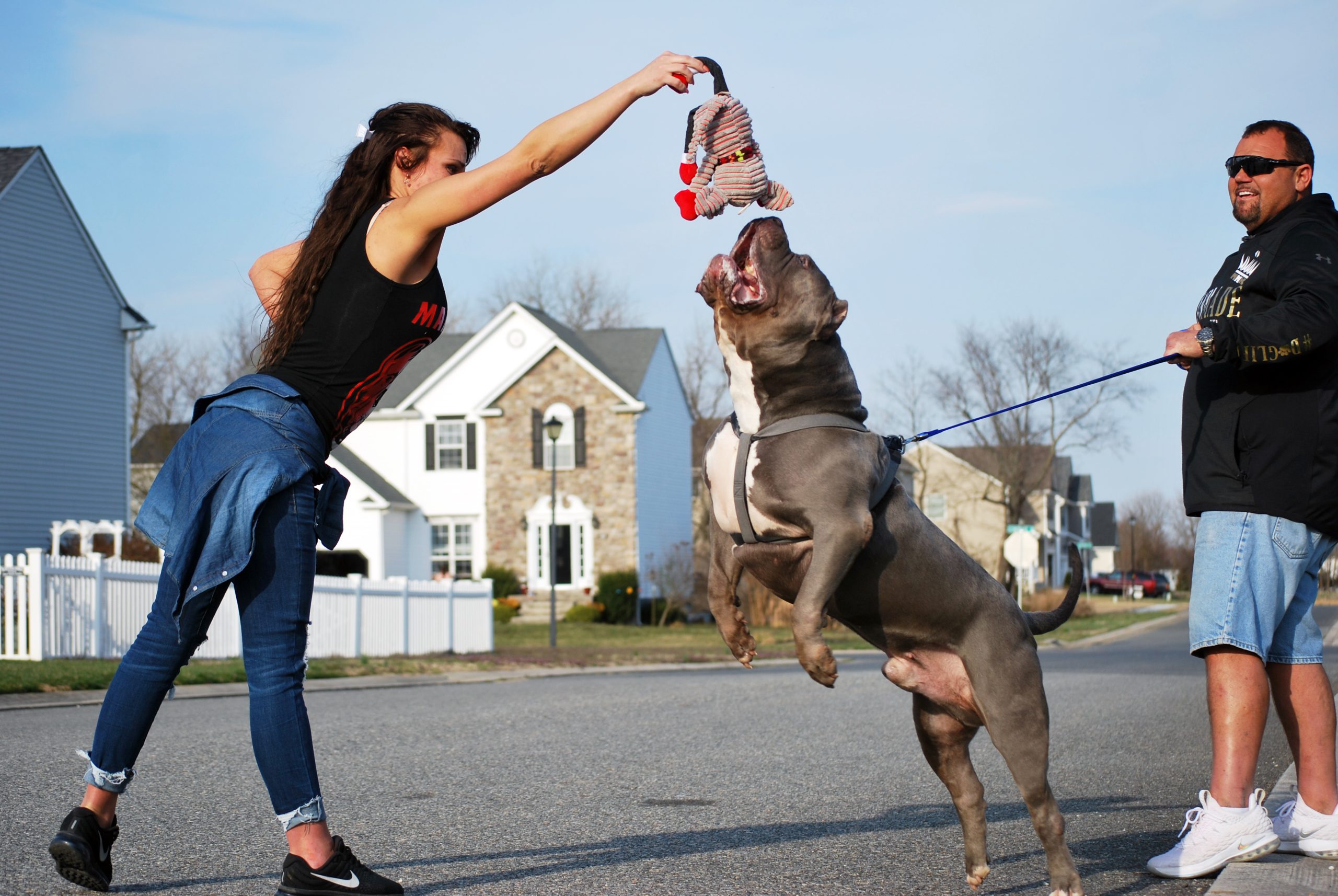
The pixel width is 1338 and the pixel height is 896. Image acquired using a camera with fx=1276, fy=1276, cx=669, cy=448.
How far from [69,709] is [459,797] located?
5.75 meters

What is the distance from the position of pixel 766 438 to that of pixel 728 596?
494 millimetres

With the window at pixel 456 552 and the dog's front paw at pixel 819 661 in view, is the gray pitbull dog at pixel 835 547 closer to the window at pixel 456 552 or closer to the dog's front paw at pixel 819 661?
the dog's front paw at pixel 819 661

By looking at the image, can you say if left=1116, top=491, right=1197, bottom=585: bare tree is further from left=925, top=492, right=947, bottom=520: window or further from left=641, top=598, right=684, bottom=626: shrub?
left=641, top=598, right=684, bottom=626: shrub

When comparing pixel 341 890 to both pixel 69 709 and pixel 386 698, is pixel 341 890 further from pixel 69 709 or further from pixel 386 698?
pixel 386 698

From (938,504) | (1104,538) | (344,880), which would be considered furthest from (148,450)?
(1104,538)

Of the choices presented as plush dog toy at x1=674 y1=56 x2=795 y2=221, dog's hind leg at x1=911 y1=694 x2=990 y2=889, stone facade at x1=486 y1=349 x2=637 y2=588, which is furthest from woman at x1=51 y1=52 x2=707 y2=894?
stone facade at x1=486 y1=349 x2=637 y2=588

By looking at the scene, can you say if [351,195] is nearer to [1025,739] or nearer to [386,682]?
[1025,739]

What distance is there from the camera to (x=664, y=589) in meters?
34.1

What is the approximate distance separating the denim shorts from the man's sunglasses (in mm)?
1181

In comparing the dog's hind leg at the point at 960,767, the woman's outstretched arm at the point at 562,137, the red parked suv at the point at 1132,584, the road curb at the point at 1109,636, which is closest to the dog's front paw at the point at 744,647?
the dog's hind leg at the point at 960,767

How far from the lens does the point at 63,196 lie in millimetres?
25641

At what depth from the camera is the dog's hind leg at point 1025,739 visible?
138 inches

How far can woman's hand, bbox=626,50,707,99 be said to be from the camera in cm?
333

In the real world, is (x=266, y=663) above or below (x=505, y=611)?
above
